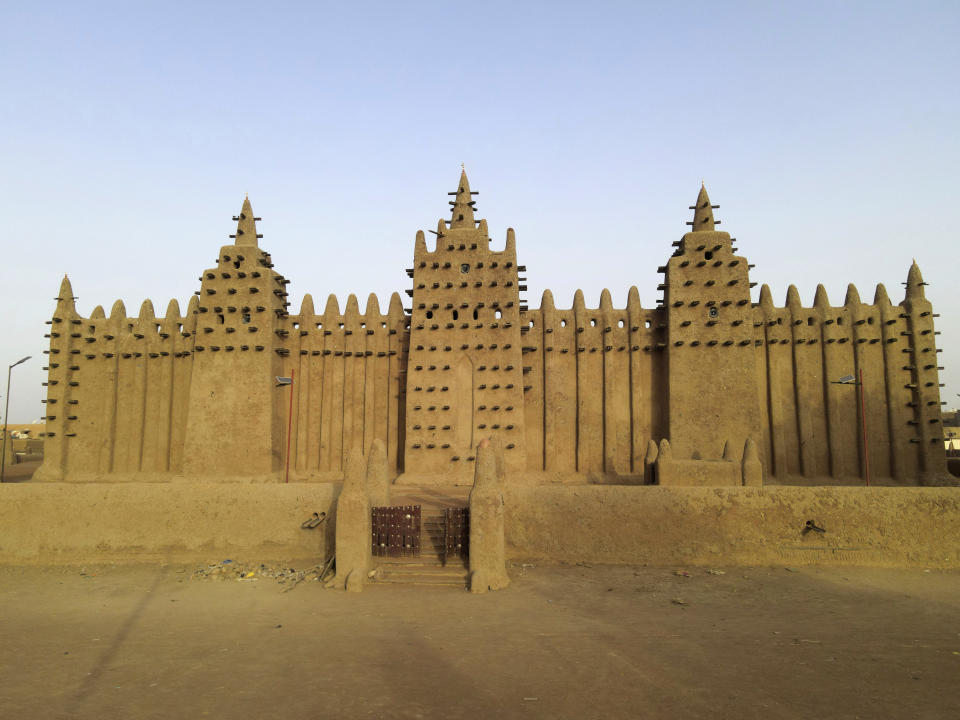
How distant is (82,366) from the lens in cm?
2075

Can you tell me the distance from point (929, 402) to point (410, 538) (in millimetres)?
16568

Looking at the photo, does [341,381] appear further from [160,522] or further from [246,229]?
[160,522]

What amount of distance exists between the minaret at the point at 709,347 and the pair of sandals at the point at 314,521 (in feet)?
35.3

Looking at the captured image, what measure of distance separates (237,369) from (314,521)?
28.6 ft

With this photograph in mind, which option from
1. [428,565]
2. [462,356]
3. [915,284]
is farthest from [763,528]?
[915,284]

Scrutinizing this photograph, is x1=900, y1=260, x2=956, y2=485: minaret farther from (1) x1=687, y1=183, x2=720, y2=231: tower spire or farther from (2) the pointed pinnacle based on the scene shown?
(1) x1=687, y1=183, x2=720, y2=231: tower spire

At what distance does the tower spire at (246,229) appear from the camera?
66.6ft

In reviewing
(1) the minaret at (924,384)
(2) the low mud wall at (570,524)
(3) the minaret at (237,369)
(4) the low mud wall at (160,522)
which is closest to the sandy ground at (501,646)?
(2) the low mud wall at (570,524)

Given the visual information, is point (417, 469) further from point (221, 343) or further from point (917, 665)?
point (917, 665)

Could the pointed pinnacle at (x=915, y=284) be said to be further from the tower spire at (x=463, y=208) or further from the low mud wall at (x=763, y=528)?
the tower spire at (x=463, y=208)

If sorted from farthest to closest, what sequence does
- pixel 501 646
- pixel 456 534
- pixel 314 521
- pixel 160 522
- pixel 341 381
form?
pixel 341 381, pixel 160 522, pixel 314 521, pixel 456 534, pixel 501 646

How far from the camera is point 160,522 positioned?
12.5m

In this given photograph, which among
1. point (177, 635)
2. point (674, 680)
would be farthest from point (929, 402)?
point (177, 635)

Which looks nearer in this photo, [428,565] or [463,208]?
[428,565]
